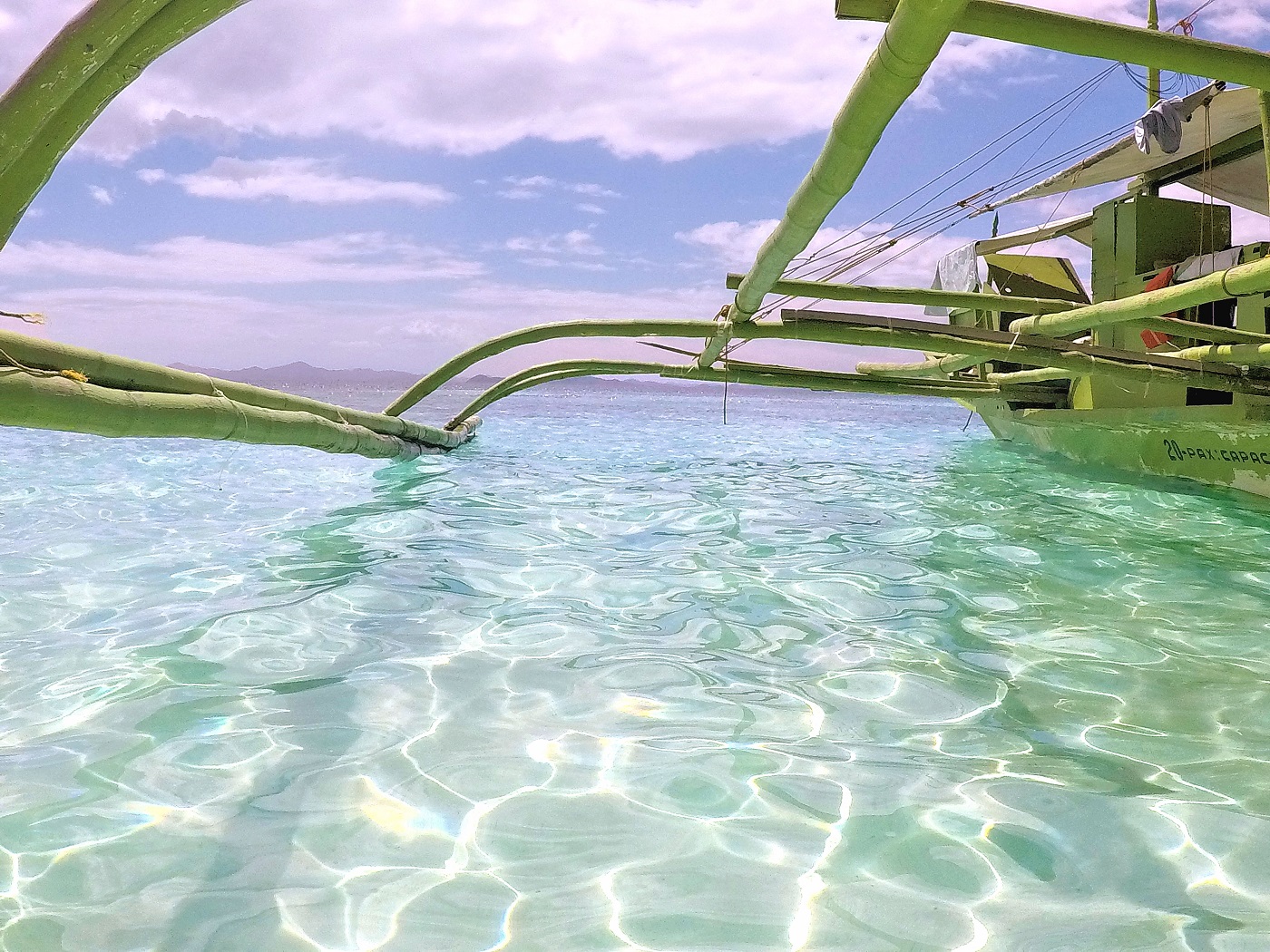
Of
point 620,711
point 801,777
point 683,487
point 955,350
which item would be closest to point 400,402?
point 683,487

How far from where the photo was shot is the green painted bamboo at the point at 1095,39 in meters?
2.53

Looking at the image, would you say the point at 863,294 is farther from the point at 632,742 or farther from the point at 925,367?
the point at 632,742

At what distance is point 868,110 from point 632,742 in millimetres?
2093

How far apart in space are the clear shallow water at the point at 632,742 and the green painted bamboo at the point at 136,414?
0.79 meters

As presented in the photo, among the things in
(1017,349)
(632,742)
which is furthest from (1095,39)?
(1017,349)

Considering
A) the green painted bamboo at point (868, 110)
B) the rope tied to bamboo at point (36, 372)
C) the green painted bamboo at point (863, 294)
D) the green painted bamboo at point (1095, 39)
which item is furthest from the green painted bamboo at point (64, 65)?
the green painted bamboo at point (863, 294)

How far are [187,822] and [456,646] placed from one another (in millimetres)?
1329

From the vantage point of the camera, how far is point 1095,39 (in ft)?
8.66

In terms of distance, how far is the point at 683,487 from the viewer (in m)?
8.12

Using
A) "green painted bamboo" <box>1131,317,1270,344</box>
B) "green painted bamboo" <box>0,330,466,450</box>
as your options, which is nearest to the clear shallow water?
"green painted bamboo" <box>0,330,466,450</box>

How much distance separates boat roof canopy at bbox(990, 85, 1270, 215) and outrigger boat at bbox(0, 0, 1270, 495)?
0.10 ft

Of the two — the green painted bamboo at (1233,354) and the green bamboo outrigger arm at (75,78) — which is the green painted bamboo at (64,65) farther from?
the green painted bamboo at (1233,354)

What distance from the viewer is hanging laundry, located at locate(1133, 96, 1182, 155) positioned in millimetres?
6230

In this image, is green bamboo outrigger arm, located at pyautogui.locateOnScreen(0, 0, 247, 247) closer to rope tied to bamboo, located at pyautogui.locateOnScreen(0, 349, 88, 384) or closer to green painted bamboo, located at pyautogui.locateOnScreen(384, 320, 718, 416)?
rope tied to bamboo, located at pyautogui.locateOnScreen(0, 349, 88, 384)
